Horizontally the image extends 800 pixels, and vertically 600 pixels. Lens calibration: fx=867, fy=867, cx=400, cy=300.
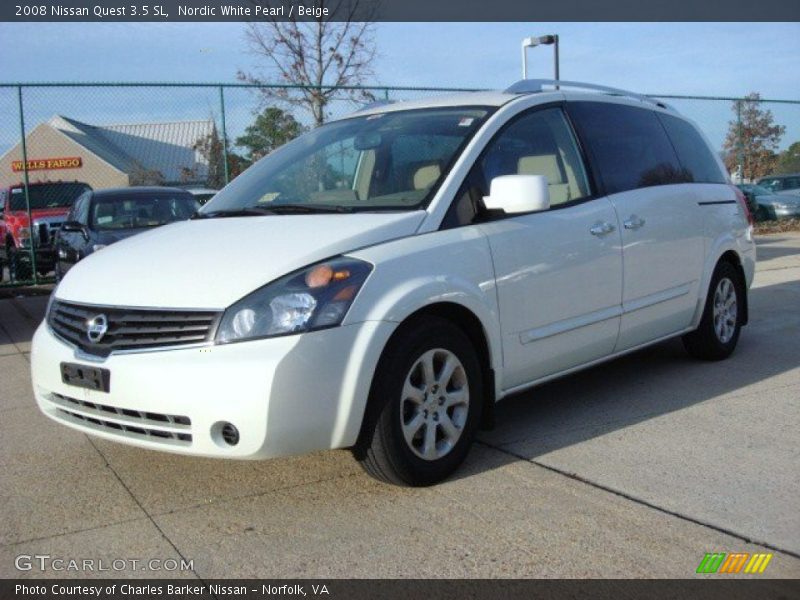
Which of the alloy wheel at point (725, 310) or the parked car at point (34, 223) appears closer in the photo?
the alloy wheel at point (725, 310)

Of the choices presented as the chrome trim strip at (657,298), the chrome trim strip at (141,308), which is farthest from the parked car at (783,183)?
the chrome trim strip at (141,308)

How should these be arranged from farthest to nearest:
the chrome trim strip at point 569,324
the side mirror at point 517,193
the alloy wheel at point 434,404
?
the chrome trim strip at point 569,324 < the side mirror at point 517,193 < the alloy wheel at point 434,404

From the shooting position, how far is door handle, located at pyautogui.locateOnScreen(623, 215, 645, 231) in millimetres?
5027

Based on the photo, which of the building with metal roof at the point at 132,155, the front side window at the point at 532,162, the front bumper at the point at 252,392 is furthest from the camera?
the building with metal roof at the point at 132,155

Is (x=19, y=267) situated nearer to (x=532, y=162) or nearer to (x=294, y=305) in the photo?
(x=532, y=162)

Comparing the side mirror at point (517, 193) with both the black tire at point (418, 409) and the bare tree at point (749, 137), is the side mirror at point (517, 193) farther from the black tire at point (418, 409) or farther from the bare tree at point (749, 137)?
the bare tree at point (749, 137)

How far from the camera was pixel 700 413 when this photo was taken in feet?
16.1

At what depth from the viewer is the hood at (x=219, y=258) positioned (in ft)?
11.7

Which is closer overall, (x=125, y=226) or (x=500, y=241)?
(x=500, y=241)

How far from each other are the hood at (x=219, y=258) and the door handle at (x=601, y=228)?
1220mm
